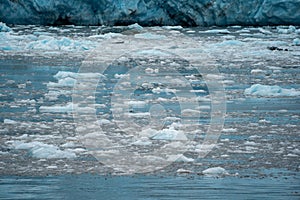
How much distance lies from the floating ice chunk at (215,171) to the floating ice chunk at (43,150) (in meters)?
0.90

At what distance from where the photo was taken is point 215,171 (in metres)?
4.45

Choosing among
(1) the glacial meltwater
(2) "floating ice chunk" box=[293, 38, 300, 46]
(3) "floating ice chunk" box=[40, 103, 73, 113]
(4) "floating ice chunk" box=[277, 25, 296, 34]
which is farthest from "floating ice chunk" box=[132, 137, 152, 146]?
(4) "floating ice chunk" box=[277, 25, 296, 34]

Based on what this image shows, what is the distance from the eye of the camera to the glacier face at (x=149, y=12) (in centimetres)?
A: 1648

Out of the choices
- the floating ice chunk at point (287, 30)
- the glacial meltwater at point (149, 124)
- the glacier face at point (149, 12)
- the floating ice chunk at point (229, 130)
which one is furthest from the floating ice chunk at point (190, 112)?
the glacier face at point (149, 12)

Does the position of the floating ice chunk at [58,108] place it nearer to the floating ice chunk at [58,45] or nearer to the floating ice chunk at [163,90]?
the floating ice chunk at [163,90]

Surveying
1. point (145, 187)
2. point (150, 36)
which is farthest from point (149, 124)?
point (150, 36)

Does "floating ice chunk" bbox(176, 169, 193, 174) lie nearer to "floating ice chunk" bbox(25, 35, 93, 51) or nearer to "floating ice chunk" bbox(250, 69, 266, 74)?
"floating ice chunk" bbox(250, 69, 266, 74)

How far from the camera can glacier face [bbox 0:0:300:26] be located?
54.1 ft

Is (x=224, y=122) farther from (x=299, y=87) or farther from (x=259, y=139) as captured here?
(x=299, y=87)

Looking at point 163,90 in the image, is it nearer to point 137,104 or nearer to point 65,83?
point 137,104

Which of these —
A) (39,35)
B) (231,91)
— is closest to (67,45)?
(39,35)

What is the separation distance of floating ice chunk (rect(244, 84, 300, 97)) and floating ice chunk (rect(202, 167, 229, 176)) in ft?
10.4

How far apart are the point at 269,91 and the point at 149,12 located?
9621 millimetres

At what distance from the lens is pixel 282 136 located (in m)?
5.50
